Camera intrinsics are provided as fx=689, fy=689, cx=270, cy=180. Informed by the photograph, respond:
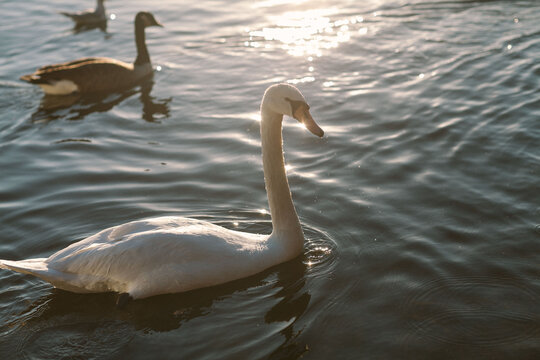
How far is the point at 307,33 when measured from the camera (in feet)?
52.7

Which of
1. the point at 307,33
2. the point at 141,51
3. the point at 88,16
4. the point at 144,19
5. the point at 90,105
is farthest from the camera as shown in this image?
the point at 88,16

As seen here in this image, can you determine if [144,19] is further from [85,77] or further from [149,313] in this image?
[149,313]

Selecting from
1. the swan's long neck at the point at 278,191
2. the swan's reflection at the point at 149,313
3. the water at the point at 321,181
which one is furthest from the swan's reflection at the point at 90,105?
the swan's reflection at the point at 149,313

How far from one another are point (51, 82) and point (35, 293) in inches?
283

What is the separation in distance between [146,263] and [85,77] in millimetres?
7892

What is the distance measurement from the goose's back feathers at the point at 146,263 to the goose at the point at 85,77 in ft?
23.8

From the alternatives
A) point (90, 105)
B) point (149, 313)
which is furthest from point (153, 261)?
point (90, 105)

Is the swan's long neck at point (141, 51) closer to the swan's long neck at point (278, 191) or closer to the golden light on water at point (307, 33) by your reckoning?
the golden light on water at point (307, 33)

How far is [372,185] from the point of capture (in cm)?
841

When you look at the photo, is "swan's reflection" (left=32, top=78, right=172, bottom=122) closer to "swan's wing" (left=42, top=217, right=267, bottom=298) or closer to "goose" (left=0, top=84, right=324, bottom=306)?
"goose" (left=0, top=84, right=324, bottom=306)

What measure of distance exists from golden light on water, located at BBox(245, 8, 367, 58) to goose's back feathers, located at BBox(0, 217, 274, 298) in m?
8.81

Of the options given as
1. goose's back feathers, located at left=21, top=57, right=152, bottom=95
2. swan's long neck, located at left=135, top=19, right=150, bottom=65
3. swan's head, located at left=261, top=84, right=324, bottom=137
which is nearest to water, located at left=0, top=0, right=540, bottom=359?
goose's back feathers, located at left=21, top=57, right=152, bottom=95

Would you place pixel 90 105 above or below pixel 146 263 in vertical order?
below

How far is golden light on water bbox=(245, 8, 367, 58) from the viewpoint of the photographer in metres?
15.0
